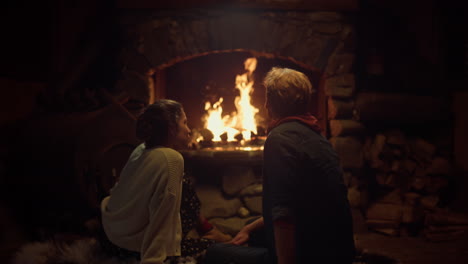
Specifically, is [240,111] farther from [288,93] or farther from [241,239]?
[288,93]

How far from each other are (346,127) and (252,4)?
1685 millimetres

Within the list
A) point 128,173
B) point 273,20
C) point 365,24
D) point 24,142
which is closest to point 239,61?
point 273,20

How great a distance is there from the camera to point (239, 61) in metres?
4.96

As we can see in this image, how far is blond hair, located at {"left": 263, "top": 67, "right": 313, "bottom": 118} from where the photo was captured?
1.83 metres

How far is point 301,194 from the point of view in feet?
5.54

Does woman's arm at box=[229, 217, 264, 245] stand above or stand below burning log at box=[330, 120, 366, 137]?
below

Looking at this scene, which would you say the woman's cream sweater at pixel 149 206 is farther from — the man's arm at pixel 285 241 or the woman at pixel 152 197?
the man's arm at pixel 285 241

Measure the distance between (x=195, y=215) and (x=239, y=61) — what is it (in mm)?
2681

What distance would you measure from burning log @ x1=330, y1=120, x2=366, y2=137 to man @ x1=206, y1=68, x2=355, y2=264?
8.15ft

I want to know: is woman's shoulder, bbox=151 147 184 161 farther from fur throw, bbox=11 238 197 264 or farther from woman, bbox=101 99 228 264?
fur throw, bbox=11 238 197 264

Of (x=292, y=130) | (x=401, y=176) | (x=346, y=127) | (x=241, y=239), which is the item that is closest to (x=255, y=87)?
(x=346, y=127)

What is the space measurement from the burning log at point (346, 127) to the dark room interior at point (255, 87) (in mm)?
15

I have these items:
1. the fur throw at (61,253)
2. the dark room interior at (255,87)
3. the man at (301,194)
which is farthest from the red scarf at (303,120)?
the dark room interior at (255,87)

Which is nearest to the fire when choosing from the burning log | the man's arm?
the burning log
